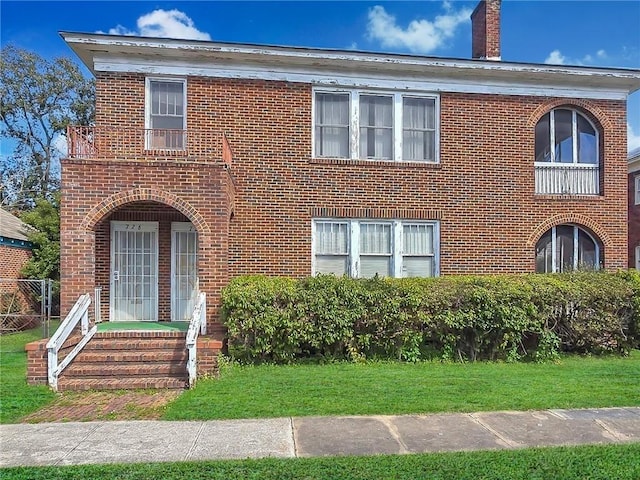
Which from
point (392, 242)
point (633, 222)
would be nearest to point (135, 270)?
point (392, 242)

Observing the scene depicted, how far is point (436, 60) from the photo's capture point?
427 inches

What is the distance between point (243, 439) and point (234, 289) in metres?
3.75

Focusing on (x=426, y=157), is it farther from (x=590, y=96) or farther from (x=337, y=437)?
(x=337, y=437)

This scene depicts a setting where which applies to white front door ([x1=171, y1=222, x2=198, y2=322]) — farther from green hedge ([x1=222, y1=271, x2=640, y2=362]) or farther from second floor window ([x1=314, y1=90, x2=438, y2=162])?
second floor window ([x1=314, y1=90, x2=438, y2=162])

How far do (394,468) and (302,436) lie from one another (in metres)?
1.19

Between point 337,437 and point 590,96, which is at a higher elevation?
point 590,96

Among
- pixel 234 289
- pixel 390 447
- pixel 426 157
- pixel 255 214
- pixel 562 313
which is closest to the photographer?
pixel 390 447

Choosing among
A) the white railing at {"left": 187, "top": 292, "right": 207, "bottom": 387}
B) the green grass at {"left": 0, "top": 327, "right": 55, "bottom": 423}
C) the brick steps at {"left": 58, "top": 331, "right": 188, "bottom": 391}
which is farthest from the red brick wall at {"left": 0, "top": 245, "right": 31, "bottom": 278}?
the white railing at {"left": 187, "top": 292, "right": 207, "bottom": 387}

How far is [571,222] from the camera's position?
11656mm

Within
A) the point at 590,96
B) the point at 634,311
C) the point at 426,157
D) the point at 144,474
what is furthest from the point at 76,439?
the point at 590,96

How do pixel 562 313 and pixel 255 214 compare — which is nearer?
pixel 562 313

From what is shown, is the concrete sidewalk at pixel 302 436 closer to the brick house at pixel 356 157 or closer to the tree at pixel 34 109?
the brick house at pixel 356 157

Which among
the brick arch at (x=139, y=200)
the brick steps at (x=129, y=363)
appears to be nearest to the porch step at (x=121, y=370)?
the brick steps at (x=129, y=363)

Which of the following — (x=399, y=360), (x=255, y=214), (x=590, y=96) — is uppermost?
(x=590, y=96)
